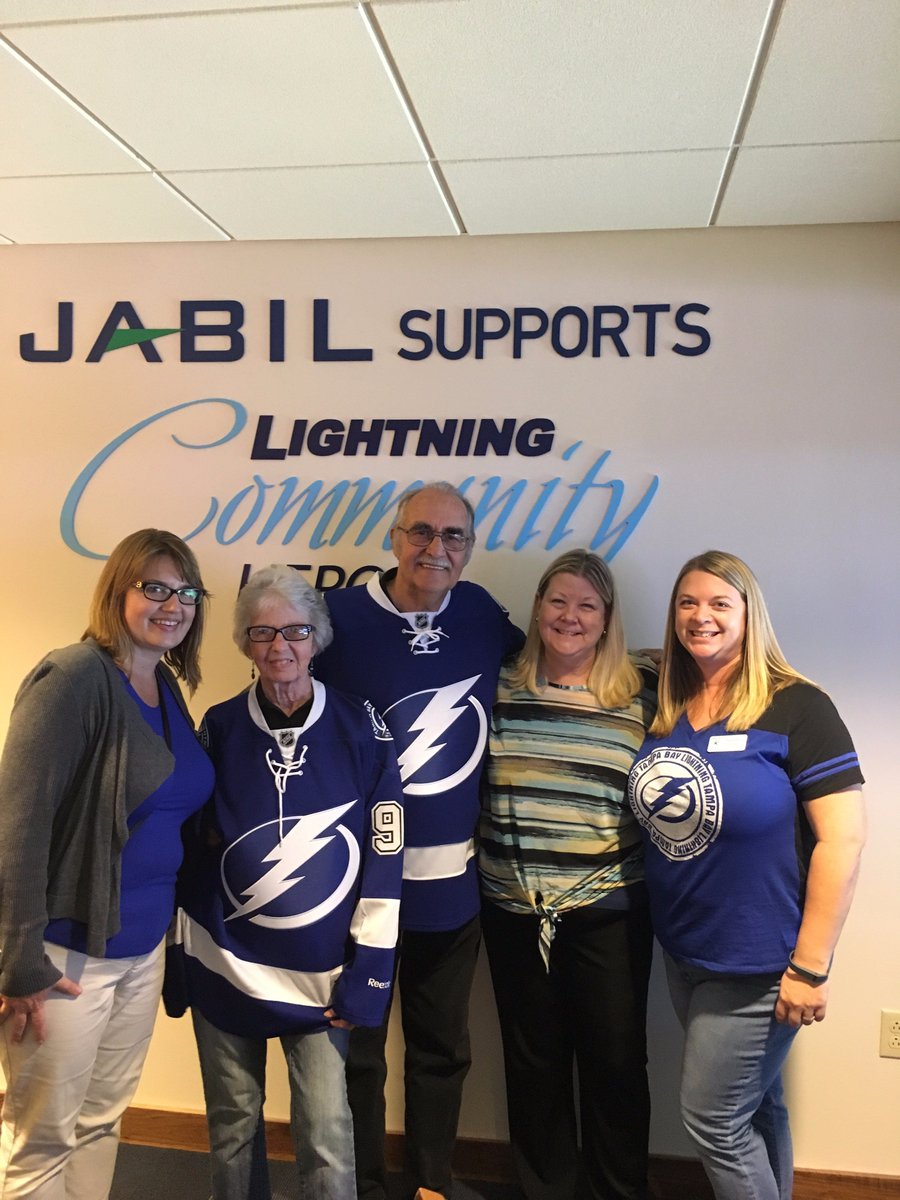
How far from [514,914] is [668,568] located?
Result: 40.5 inches

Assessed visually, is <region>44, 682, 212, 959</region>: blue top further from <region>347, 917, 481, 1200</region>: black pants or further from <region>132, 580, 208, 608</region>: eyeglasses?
<region>347, 917, 481, 1200</region>: black pants

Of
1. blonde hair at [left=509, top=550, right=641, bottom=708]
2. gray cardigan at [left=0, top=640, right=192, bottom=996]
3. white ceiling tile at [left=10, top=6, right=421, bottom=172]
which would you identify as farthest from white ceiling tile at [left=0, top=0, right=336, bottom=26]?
blonde hair at [left=509, top=550, right=641, bottom=708]

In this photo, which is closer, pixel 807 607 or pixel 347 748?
pixel 347 748

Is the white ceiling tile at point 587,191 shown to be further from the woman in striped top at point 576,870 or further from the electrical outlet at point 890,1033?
the electrical outlet at point 890,1033

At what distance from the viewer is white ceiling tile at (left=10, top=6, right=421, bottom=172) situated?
5.16 ft

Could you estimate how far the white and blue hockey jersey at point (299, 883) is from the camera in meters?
1.86

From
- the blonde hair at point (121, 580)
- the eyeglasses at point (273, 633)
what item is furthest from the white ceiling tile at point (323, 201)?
the eyeglasses at point (273, 633)

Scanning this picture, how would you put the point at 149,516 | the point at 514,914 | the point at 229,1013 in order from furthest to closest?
the point at 149,516
the point at 514,914
the point at 229,1013

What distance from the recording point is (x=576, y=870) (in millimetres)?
2090

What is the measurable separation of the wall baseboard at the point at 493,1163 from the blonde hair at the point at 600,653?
4.59 ft

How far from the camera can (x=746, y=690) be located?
6.34 feet

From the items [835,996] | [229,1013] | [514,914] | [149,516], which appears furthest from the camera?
[149,516]

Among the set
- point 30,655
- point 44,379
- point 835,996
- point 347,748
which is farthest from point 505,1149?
point 44,379

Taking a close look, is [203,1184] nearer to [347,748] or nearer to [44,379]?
[347,748]
